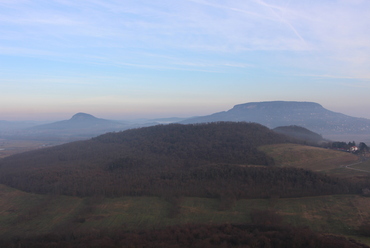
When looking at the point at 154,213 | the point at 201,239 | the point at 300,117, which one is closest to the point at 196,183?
the point at 154,213

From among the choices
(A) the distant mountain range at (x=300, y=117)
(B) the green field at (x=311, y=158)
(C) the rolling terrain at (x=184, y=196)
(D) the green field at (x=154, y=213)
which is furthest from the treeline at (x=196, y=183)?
(A) the distant mountain range at (x=300, y=117)

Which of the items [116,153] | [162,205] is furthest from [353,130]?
[162,205]

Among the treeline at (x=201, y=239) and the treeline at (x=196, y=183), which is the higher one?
the treeline at (x=196, y=183)

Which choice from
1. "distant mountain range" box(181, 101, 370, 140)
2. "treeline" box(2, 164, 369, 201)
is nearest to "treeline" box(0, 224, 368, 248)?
"treeline" box(2, 164, 369, 201)

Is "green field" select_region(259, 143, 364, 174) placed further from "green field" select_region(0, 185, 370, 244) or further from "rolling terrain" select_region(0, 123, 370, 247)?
"green field" select_region(0, 185, 370, 244)

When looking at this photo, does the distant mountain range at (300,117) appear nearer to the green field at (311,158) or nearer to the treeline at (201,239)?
the green field at (311,158)
